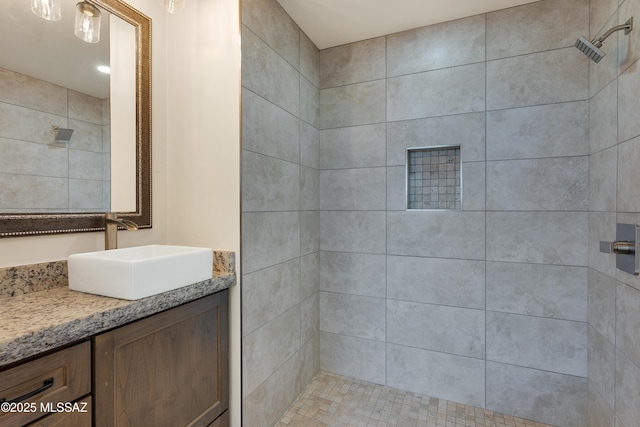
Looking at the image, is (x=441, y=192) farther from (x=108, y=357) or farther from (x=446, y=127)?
(x=108, y=357)

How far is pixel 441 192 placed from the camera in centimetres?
218

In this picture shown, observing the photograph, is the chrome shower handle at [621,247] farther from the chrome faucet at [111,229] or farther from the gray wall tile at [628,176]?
the chrome faucet at [111,229]

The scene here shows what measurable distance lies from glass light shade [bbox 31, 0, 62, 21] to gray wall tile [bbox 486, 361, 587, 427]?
9.57 ft

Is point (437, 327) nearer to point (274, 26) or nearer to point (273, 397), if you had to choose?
point (273, 397)

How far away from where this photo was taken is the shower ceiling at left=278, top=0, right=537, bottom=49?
6.26ft

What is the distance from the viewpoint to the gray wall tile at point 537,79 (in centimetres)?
182

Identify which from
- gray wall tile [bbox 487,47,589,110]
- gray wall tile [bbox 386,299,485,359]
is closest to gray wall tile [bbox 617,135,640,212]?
gray wall tile [bbox 487,47,589,110]

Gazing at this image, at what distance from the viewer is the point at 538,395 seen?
6.26ft

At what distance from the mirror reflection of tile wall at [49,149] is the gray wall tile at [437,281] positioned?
5.98ft

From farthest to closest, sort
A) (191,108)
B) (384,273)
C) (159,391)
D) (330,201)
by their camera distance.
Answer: (330,201)
(384,273)
(191,108)
(159,391)

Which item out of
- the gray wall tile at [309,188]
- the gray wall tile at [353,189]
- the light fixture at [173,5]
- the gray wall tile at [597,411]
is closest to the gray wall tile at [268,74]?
the light fixture at [173,5]

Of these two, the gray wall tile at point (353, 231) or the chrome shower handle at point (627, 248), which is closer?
the chrome shower handle at point (627, 248)

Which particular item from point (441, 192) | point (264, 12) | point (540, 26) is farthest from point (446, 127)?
point (264, 12)

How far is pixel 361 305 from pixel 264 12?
2.04 meters
